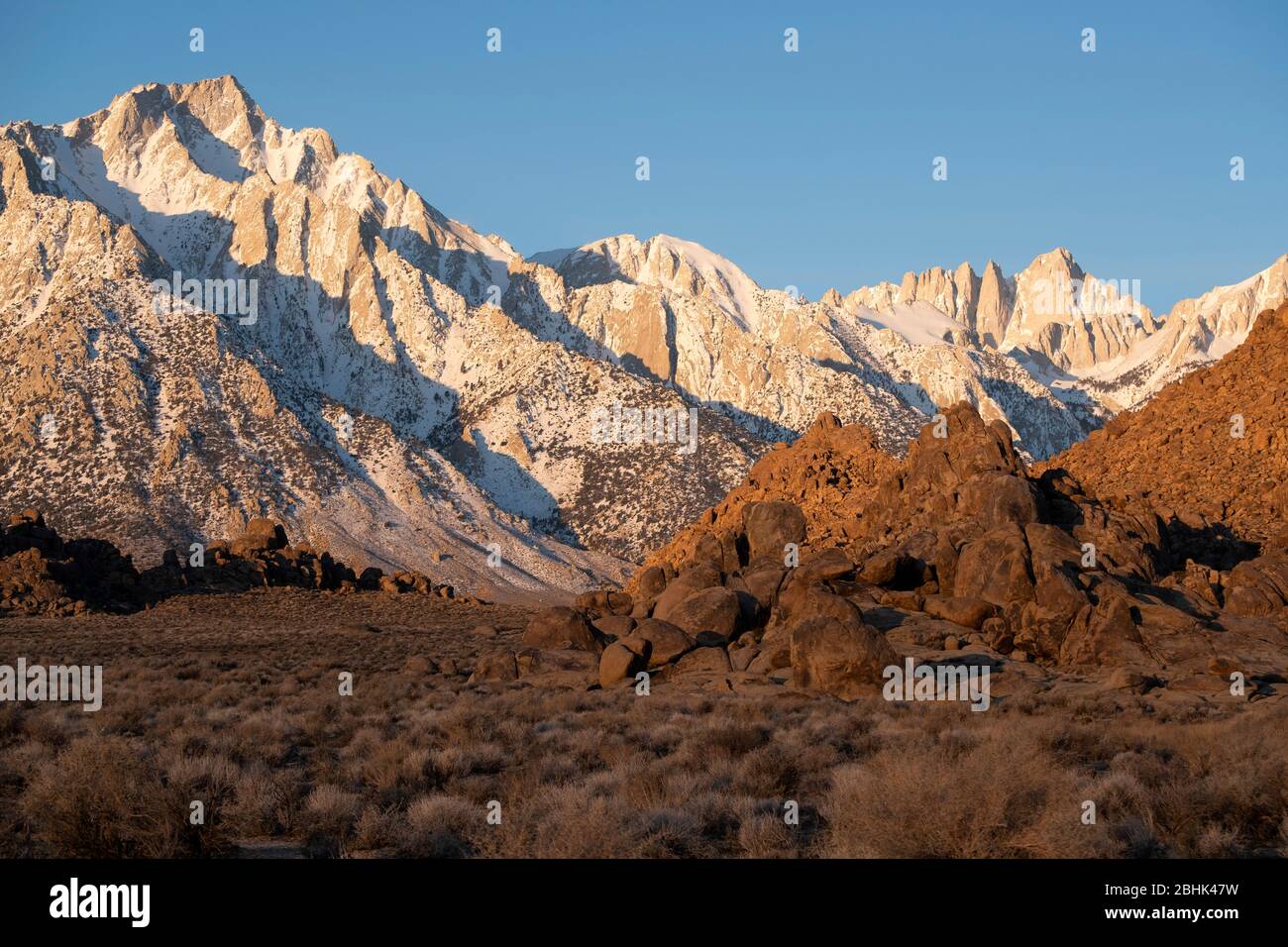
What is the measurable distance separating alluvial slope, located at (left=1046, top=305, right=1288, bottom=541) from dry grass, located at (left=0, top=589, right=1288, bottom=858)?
103 feet

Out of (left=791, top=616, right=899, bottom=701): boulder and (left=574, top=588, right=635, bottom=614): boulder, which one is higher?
(left=574, top=588, right=635, bottom=614): boulder

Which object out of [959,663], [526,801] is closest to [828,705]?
[959,663]

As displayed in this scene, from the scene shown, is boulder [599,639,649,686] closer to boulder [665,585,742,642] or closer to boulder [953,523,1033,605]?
boulder [665,585,742,642]

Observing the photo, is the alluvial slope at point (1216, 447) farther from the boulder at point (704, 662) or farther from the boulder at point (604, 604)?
the boulder at point (704, 662)

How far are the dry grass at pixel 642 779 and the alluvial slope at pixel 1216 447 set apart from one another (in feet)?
103

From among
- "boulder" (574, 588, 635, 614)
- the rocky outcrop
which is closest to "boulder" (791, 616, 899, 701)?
"boulder" (574, 588, 635, 614)

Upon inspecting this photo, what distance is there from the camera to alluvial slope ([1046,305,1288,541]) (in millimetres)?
52812

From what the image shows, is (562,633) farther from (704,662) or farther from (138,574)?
(138,574)

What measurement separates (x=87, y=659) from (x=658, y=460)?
122 m

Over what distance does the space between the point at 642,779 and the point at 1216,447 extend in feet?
176

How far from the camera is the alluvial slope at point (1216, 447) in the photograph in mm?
52812

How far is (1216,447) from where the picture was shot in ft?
192
